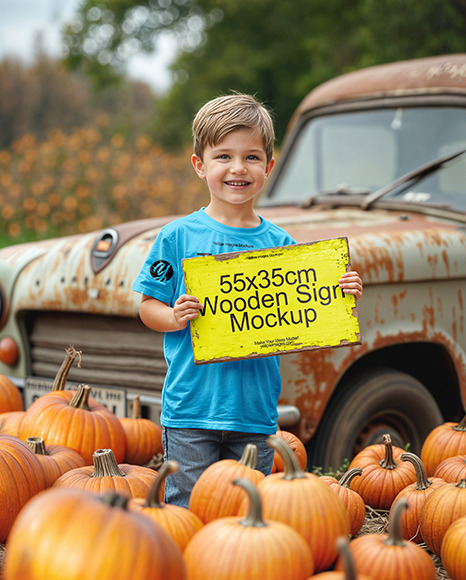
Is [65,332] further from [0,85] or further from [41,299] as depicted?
[0,85]

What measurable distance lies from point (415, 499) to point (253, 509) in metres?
1.01

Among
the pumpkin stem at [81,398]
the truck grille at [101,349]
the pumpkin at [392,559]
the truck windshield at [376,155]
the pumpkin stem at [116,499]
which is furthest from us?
the truck windshield at [376,155]

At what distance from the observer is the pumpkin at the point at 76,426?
3.05 m

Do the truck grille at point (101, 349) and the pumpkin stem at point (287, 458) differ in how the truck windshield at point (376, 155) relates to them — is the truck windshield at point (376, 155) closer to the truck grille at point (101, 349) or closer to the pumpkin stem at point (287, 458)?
the truck grille at point (101, 349)

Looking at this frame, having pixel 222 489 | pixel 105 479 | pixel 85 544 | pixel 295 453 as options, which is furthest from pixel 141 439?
pixel 85 544

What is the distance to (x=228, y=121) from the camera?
2451 millimetres

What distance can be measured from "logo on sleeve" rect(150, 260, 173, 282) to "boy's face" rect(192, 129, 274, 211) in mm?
305

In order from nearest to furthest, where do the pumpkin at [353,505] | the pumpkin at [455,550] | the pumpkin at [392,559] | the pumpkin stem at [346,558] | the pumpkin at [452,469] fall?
the pumpkin stem at [346,558], the pumpkin at [392,559], the pumpkin at [455,550], the pumpkin at [353,505], the pumpkin at [452,469]

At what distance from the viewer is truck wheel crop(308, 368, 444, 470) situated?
352cm

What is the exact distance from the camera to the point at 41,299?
3.84 m

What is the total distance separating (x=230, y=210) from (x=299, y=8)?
2649 centimetres

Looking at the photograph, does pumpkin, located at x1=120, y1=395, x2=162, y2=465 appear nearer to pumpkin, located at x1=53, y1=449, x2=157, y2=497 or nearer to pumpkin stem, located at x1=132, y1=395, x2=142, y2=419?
pumpkin stem, located at x1=132, y1=395, x2=142, y2=419

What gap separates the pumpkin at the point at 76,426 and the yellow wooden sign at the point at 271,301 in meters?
0.89

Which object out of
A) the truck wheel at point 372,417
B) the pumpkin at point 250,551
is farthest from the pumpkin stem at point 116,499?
the truck wheel at point 372,417
